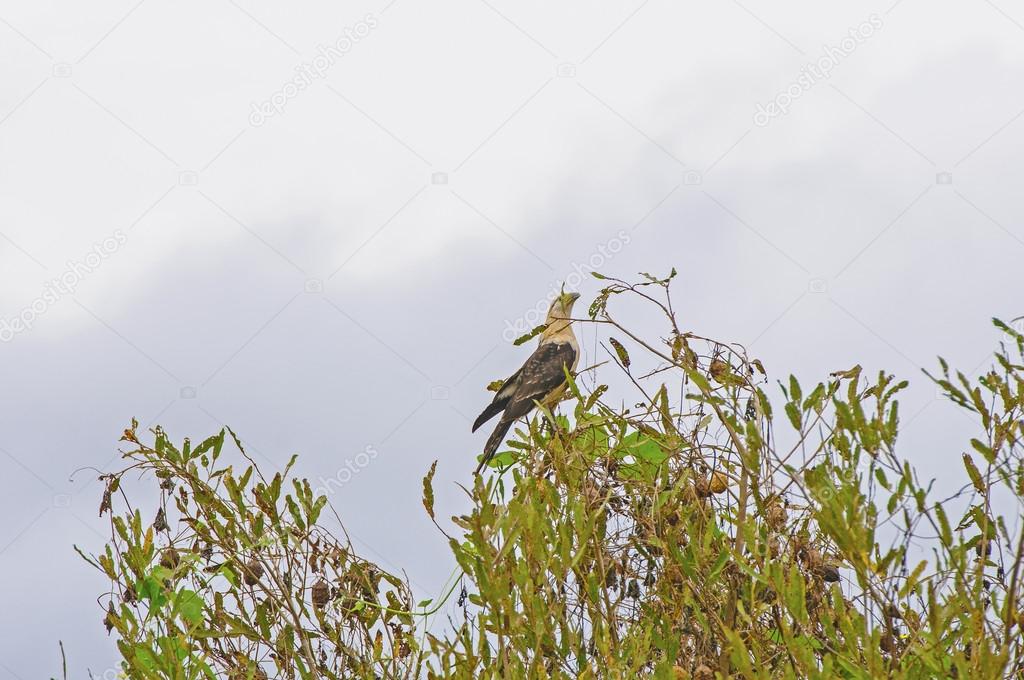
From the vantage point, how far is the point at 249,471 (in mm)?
4090

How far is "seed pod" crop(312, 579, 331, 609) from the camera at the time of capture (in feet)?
13.1

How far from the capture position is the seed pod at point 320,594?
4.00 m

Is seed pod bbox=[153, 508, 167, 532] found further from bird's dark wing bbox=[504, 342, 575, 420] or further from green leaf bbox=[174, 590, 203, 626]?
bird's dark wing bbox=[504, 342, 575, 420]

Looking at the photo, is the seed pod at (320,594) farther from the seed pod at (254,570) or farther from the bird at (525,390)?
the bird at (525,390)

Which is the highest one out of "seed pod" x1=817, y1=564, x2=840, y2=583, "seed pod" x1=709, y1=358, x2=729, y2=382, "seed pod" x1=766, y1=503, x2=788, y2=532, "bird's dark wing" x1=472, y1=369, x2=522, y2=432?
"bird's dark wing" x1=472, y1=369, x2=522, y2=432

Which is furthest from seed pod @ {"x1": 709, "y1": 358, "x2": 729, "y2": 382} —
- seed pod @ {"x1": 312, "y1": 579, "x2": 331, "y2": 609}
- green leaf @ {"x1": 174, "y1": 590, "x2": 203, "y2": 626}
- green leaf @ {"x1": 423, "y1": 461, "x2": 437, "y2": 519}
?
green leaf @ {"x1": 174, "y1": 590, "x2": 203, "y2": 626}

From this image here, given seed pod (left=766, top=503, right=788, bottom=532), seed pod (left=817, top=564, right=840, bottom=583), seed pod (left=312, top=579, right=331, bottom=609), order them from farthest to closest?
seed pod (left=312, top=579, right=331, bottom=609)
seed pod (left=766, top=503, right=788, bottom=532)
seed pod (left=817, top=564, right=840, bottom=583)

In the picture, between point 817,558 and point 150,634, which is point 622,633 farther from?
point 150,634

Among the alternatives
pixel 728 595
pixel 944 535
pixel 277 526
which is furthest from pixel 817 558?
pixel 277 526

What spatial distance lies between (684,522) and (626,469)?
620 millimetres

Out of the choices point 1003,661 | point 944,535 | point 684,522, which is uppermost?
point 684,522

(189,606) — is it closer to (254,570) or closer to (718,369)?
(254,570)

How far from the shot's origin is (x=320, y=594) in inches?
158

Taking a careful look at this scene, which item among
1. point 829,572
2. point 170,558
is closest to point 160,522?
point 170,558
